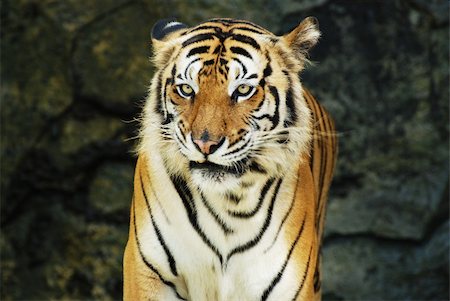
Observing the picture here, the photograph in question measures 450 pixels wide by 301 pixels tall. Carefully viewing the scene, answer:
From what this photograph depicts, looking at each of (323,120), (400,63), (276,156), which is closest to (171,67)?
(276,156)

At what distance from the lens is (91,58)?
18.0 ft

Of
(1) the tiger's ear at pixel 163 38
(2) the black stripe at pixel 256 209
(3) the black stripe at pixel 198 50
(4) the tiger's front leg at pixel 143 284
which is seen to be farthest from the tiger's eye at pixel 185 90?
(4) the tiger's front leg at pixel 143 284

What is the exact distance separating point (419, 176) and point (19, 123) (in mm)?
2241

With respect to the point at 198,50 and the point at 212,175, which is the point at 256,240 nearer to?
the point at 212,175

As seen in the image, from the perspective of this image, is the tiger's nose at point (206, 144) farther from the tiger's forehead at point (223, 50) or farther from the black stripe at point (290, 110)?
the black stripe at point (290, 110)

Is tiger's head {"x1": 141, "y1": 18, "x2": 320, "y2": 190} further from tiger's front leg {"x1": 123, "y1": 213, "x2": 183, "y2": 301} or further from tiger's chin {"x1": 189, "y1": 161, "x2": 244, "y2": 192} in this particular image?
tiger's front leg {"x1": 123, "y1": 213, "x2": 183, "y2": 301}

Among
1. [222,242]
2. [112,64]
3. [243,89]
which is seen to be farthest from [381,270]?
[243,89]

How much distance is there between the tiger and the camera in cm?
336

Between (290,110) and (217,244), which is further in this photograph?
(217,244)

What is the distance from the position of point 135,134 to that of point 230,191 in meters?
2.18

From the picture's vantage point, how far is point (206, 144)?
10.3 feet

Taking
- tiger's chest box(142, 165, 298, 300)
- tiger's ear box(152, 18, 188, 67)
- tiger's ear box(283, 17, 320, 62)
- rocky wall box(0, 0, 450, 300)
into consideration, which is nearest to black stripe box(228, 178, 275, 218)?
tiger's chest box(142, 165, 298, 300)

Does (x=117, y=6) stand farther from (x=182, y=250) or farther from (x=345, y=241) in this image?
(x=182, y=250)

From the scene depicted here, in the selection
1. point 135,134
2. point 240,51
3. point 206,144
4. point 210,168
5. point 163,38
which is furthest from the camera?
point 135,134
